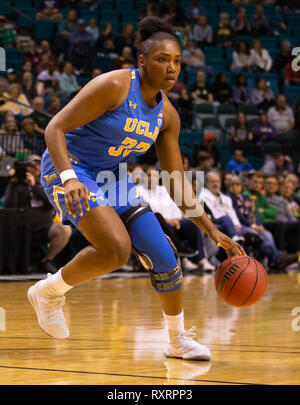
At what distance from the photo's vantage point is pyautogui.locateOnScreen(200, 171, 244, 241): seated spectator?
951 centimetres

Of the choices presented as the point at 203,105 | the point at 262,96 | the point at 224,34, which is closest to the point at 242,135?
the point at 203,105

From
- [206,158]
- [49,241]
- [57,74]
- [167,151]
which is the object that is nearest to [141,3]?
[57,74]

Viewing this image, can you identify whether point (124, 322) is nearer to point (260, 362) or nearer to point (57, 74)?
point (260, 362)

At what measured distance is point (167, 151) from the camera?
12.5ft

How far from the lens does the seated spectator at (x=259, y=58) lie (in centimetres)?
1494

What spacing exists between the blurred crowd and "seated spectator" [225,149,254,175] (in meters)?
0.02

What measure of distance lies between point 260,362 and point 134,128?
Result: 125 cm

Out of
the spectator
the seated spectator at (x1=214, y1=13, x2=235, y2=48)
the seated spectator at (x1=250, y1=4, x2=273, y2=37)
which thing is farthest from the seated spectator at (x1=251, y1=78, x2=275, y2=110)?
the seated spectator at (x1=250, y1=4, x2=273, y2=37)

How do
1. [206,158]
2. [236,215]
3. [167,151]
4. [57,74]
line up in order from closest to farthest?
[167,151] < [236,215] < [206,158] < [57,74]

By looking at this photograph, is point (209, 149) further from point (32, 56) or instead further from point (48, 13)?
point (48, 13)

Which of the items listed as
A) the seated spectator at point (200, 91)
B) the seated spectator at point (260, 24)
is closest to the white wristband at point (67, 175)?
the seated spectator at point (200, 91)

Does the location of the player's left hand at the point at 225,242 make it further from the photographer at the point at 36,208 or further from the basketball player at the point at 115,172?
the photographer at the point at 36,208

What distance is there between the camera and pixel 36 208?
8.45 metres

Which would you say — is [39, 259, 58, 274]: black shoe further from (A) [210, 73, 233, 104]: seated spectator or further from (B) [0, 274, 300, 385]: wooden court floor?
(A) [210, 73, 233, 104]: seated spectator
